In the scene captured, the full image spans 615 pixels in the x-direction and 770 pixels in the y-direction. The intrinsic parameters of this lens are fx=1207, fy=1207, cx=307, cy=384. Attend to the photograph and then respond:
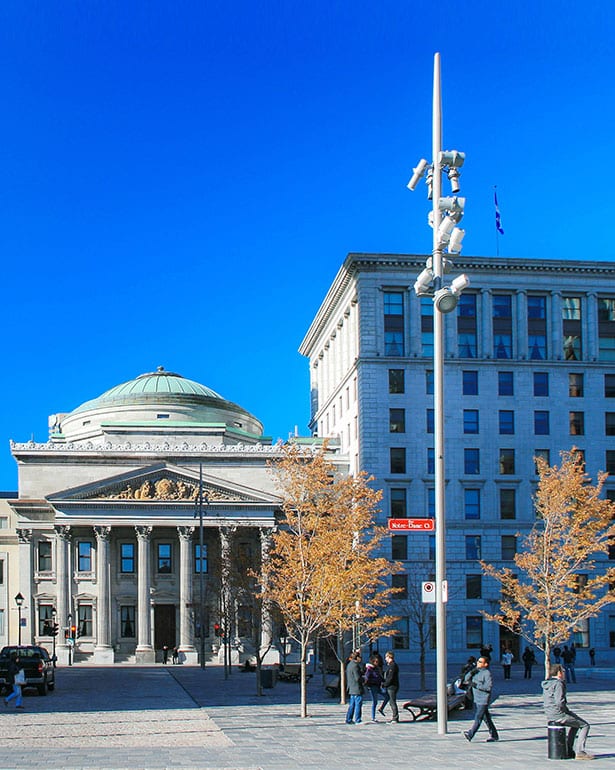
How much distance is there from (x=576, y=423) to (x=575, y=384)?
9.60 ft

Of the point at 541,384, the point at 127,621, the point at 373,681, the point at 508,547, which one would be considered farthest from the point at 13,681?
the point at 541,384

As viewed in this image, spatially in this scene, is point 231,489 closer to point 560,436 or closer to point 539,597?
point 560,436

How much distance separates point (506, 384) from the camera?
88.2 m

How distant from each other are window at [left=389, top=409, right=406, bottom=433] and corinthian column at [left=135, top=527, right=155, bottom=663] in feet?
64.5

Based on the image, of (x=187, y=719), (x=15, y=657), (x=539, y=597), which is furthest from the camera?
(x=539, y=597)

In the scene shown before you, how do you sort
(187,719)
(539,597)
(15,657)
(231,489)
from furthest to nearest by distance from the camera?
(231,489)
(539,597)
(15,657)
(187,719)

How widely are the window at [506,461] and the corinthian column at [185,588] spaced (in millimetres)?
23493

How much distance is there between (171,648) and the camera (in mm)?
89812

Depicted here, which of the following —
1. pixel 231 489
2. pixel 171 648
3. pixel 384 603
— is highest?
pixel 231 489

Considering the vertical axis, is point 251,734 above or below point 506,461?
below

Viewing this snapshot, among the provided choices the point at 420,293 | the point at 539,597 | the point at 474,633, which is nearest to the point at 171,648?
the point at 474,633

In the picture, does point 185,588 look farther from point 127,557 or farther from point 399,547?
point 399,547

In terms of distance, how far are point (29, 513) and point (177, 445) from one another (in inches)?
526

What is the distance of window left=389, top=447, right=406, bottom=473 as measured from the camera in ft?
285
